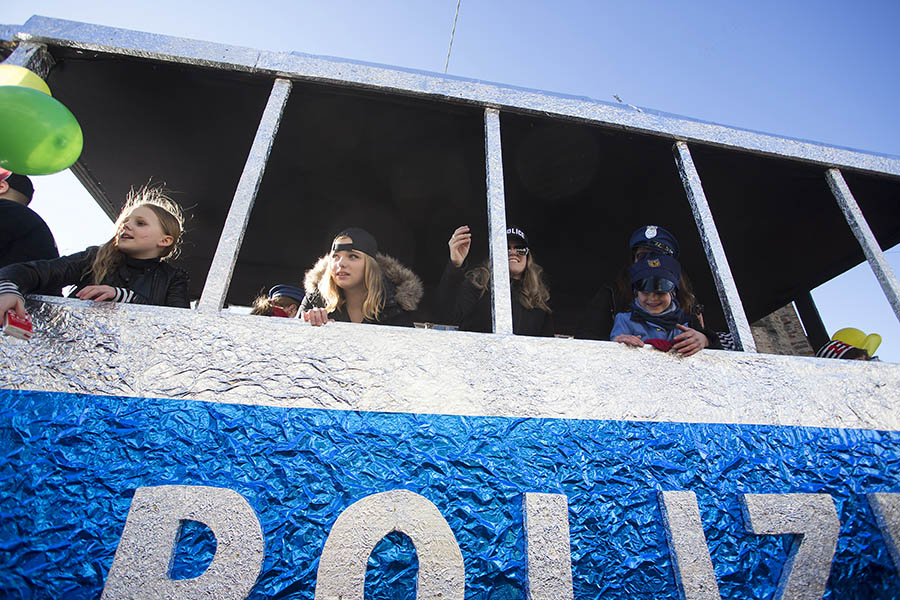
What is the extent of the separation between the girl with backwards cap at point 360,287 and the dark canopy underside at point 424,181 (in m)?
0.82

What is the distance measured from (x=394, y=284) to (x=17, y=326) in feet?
5.39

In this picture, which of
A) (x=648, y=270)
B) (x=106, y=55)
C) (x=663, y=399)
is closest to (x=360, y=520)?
(x=663, y=399)

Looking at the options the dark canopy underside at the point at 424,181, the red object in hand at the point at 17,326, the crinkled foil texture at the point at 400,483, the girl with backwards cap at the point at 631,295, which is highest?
the dark canopy underside at the point at 424,181

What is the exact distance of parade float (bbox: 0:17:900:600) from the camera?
1460 millimetres

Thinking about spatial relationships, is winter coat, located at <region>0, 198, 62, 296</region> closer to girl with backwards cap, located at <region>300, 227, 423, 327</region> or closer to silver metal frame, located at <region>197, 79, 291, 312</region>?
silver metal frame, located at <region>197, 79, 291, 312</region>

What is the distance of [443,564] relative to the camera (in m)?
1.51

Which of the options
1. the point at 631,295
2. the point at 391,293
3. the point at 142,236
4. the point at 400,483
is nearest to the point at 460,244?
the point at 391,293

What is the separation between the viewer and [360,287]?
2.59 m

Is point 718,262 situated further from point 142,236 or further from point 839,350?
point 142,236

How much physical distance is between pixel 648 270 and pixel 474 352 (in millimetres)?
1187

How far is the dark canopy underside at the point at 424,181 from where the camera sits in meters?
2.58

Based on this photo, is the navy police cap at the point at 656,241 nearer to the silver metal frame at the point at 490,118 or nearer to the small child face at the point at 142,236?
the silver metal frame at the point at 490,118

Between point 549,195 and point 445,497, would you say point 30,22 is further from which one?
point 549,195

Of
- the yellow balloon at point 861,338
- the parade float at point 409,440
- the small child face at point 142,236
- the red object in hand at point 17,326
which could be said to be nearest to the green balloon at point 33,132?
the small child face at point 142,236
